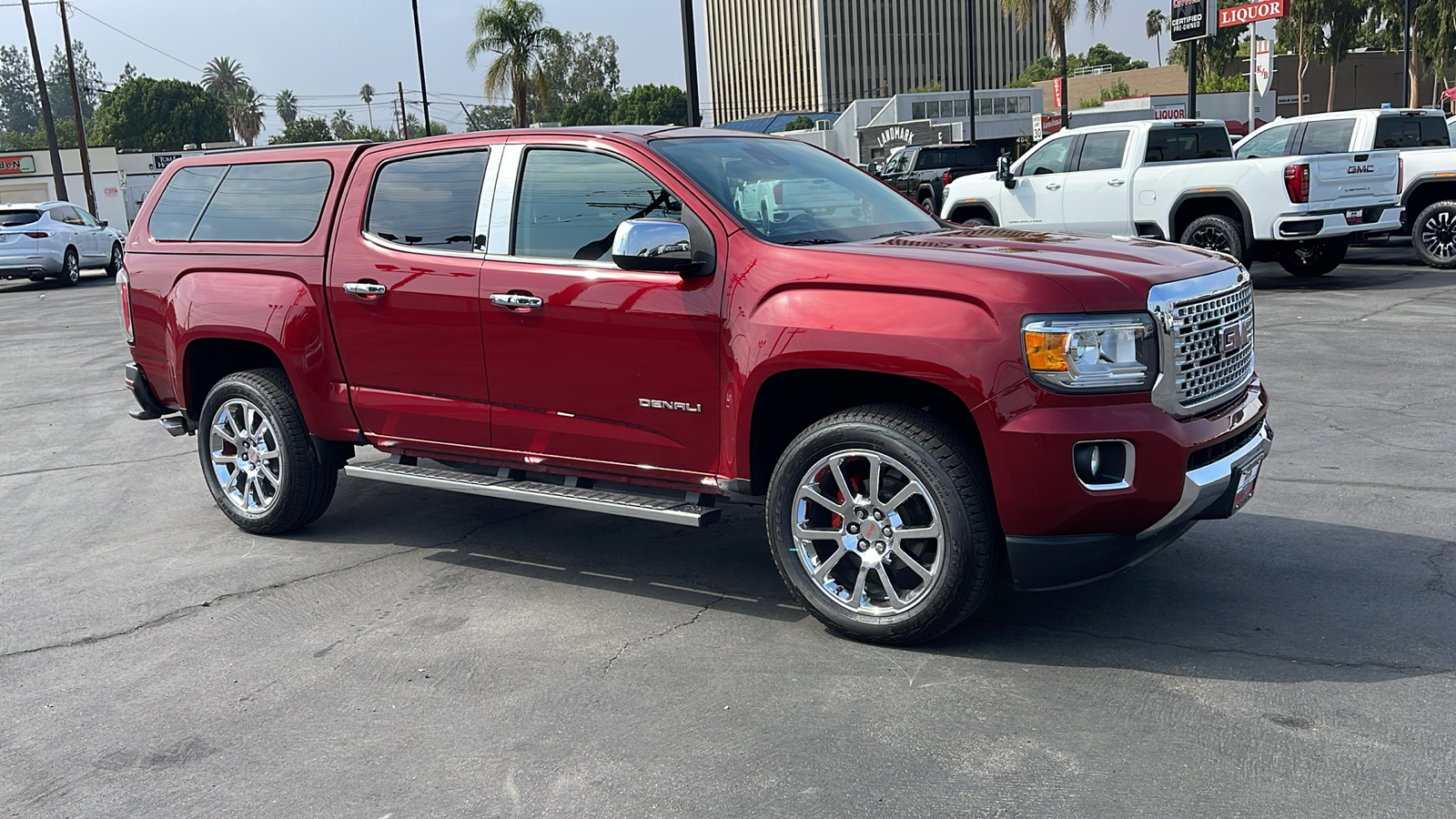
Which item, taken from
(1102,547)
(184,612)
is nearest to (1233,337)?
(1102,547)

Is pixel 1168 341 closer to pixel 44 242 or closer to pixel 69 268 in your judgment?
pixel 44 242

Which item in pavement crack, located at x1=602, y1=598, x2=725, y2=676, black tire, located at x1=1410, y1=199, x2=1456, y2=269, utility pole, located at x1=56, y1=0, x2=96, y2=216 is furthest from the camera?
utility pole, located at x1=56, y1=0, x2=96, y2=216

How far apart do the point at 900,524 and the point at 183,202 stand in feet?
14.4

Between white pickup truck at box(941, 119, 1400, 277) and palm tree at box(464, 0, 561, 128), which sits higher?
palm tree at box(464, 0, 561, 128)

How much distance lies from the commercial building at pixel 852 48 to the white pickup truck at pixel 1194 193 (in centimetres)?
11199

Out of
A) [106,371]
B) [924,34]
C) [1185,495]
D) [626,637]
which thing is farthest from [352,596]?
[924,34]

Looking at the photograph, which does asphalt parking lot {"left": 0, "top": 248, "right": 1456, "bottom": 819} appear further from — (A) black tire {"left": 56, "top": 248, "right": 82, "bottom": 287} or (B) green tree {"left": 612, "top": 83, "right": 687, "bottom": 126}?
(B) green tree {"left": 612, "top": 83, "right": 687, "bottom": 126}

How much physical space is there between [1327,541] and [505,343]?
3631 millimetres

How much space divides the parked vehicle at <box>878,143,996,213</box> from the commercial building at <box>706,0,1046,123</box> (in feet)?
331

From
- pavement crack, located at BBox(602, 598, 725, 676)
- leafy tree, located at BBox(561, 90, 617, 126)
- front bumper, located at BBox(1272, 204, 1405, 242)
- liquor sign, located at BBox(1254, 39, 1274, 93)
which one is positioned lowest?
pavement crack, located at BBox(602, 598, 725, 676)

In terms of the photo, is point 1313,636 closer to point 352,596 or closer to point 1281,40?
point 352,596

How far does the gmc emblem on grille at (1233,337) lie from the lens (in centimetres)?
452

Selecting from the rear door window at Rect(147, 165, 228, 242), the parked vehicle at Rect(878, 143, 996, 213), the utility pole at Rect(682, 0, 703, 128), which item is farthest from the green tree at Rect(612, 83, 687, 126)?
the rear door window at Rect(147, 165, 228, 242)

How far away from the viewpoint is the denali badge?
16.1 feet
